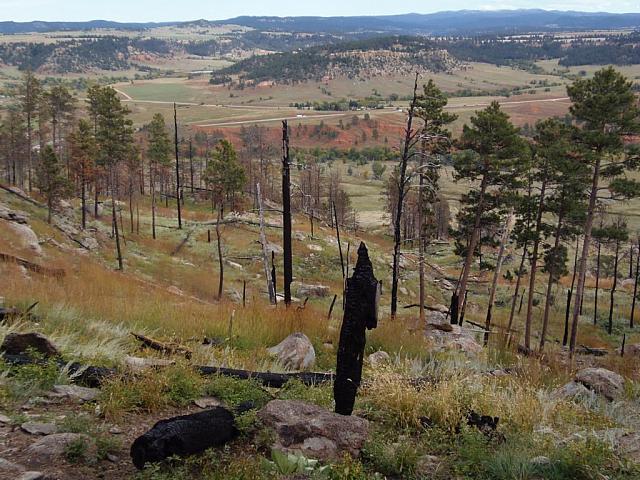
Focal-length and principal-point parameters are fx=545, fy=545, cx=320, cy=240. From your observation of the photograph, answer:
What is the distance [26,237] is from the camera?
2648cm

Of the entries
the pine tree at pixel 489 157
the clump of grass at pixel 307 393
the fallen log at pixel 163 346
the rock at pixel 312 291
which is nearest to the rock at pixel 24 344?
the fallen log at pixel 163 346

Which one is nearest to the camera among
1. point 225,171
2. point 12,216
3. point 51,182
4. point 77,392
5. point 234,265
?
point 77,392

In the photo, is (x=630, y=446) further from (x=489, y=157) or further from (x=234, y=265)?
(x=234, y=265)

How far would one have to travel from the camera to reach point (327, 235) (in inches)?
2237

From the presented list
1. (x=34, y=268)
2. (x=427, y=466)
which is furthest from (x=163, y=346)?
(x=34, y=268)

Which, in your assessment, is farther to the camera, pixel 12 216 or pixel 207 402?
pixel 12 216

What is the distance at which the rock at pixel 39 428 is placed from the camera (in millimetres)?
5020

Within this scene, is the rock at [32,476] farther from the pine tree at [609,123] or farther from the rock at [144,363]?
the pine tree at [609,123]

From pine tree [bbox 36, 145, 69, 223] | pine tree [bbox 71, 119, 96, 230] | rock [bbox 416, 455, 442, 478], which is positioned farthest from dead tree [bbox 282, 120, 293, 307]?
pine tree [bbox 71, 119, 96, 230]

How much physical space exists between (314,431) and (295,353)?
12.5 feet

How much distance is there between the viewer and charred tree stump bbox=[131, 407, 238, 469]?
4.61 meters

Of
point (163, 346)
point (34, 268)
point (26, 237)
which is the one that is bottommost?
point (26, 237)

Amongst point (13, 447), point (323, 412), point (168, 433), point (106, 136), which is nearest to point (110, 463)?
point (168, 433)

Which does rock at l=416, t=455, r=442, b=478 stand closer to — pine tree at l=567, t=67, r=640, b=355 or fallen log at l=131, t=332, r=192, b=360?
fallen log at l=131, t=332, r=192, b=360
